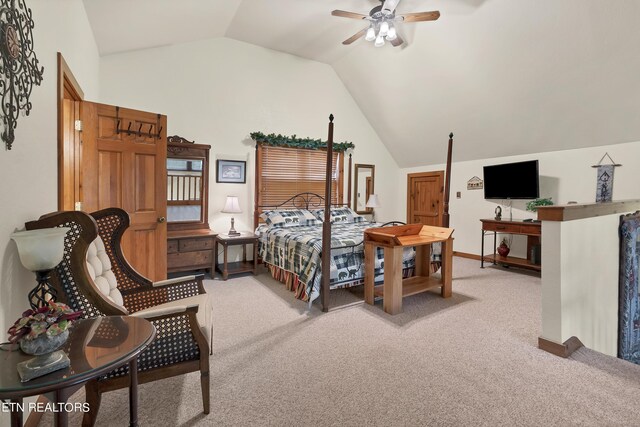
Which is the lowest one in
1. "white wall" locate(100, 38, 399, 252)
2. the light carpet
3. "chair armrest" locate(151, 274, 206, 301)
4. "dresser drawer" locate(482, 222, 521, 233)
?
the light carpet

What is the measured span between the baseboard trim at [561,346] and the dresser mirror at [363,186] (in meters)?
4.23

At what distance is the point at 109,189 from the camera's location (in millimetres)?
3115

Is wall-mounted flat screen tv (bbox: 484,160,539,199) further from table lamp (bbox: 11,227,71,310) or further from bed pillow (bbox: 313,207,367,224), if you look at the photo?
table lamp (bbox: 11,227,71,310)

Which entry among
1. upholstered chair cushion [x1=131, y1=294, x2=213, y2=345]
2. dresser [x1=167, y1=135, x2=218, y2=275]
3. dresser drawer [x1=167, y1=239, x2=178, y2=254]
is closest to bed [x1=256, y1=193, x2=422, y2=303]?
dresser [x1=167, y1=135, x2=218, y2=275]

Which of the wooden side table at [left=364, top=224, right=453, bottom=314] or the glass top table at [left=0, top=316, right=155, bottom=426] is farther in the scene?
the wooden side table at [left=364, top=224, right=453, bottom=314]

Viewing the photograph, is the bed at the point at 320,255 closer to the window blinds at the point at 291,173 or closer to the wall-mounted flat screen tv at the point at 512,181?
the window blinds at the point at 291,173

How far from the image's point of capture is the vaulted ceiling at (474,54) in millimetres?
3299

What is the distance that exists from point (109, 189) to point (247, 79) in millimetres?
2974

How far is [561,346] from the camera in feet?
7.75

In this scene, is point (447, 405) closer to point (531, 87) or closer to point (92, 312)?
point (92, 312)

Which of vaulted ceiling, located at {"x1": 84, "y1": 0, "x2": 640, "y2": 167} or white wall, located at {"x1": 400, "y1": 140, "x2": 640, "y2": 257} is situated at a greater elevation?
vaulted ceiling, located at {"x1": 84, "y1": 0, "x2": 640, "y2": 167}

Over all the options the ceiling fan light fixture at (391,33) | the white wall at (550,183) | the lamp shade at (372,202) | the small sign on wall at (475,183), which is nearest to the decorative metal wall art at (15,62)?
the ceiling fan light fixture at (391,33)

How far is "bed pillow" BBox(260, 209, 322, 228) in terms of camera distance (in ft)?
15.6

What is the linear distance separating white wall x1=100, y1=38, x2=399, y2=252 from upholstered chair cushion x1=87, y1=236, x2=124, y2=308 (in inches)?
114
